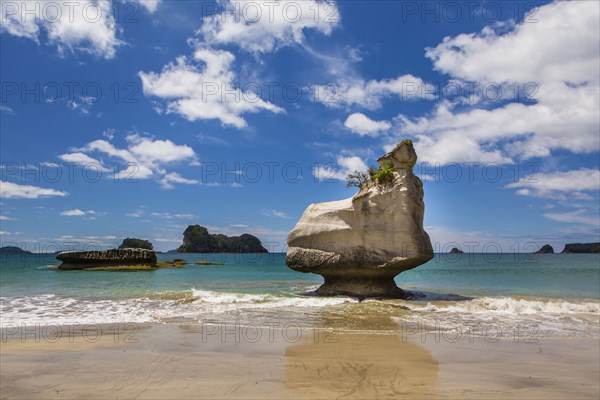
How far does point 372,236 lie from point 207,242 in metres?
123

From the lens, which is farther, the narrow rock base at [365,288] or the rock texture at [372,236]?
the narrow rock base at [365,288]

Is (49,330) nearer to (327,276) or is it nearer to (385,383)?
(385,383)

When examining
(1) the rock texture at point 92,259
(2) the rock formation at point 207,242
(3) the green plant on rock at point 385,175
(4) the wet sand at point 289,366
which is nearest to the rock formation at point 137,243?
(2) the rock formation at point 207,242

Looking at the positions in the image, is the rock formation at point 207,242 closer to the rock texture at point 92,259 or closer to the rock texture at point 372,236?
the rock texture at point 92,259

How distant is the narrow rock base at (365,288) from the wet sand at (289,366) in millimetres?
8731

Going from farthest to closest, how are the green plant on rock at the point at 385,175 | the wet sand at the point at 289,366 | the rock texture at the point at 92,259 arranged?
the rock texture at the point at 92,259
the green plant on rock at the point at 385,175
the wet sand at the point at 289,366

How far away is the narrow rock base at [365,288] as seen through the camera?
63.8 ft

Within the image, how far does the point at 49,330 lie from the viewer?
11.2 meters

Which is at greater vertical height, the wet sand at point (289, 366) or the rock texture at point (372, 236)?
the rock texture at point (372, 236)

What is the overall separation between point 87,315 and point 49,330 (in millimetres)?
2839

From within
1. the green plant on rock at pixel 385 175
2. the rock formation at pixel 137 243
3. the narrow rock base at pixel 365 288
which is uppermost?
the green plant on rock at pixel 385 175

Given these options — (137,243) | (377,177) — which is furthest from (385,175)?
(137,243)

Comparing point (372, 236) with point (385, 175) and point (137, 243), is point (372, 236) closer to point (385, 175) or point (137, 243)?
point (385, 175)

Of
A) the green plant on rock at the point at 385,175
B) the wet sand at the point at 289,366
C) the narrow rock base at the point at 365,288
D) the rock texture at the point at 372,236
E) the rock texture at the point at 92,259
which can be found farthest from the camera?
the rock texture at the point at 92,259
